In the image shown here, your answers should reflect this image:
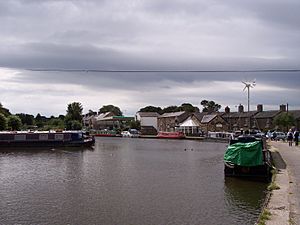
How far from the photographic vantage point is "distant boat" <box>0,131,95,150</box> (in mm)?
58125

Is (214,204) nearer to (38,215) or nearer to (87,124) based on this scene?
(38,215)

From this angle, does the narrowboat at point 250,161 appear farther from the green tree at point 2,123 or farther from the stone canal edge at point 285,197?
the green tree at point 2,123

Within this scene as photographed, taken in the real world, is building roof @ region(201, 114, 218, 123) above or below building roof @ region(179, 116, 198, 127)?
above

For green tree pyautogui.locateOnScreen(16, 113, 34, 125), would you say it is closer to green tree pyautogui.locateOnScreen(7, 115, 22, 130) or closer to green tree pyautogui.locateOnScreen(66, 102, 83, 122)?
green tree pyautogui.locateOnScreen(66, 102, 83, 122)

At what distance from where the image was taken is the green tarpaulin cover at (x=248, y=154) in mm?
21344

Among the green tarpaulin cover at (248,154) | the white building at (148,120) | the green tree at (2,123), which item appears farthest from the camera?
the white building at (148,120)

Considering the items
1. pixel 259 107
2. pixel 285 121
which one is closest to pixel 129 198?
pixel 285 121

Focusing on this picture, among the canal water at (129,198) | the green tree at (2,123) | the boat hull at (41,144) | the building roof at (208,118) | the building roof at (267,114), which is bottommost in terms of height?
the canal water at (129,198)

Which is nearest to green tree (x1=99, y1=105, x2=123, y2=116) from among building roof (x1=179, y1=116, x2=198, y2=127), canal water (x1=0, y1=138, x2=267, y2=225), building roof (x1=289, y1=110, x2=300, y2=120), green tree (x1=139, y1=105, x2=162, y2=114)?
green tree (x1=139, y1=105, x2=162, y2=114)

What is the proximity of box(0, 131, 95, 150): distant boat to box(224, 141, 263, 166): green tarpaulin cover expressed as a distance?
4012 cm

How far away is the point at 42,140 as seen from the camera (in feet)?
194

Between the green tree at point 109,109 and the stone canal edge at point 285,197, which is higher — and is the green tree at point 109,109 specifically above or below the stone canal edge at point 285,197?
above

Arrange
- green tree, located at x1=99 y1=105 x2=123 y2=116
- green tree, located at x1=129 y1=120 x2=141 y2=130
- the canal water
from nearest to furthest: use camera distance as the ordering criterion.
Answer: the canal water → green tree, located at x1=129 y1=120 x2=141 y2=130 → green tree, located at x1=99 y1=105 x2=123 y2=116

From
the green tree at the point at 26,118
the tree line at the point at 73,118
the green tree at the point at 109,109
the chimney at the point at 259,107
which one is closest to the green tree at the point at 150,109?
the tree line at the point at 73,118
